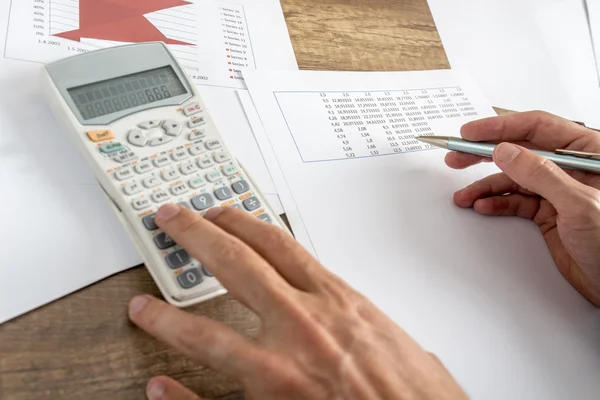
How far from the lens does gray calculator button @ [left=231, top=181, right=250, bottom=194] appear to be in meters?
0.38

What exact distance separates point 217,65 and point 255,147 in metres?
0.10

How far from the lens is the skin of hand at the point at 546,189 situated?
44 centimetres

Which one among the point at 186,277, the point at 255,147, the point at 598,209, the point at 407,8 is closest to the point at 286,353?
the point at 186,277

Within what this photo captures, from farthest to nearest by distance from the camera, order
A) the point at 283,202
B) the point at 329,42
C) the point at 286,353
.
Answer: the point at 329,42
the point at 283,202
the point at 286,353

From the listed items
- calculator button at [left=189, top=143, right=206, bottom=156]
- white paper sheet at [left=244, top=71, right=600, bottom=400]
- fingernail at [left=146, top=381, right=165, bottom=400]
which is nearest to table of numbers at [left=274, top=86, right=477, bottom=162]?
white paper sheet at [left=244, top=71, right=600, bottom=400]

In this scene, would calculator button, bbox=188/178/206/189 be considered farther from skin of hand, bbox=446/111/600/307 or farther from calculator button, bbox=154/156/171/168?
skin of hand, bbox=446/111/600/307

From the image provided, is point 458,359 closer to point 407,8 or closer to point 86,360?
point 86,360

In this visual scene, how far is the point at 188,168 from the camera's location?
0.38 meters

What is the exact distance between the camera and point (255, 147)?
447 millimetres

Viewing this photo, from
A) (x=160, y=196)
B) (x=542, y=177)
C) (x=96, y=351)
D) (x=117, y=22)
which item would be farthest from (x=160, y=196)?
(x=542, y=177)

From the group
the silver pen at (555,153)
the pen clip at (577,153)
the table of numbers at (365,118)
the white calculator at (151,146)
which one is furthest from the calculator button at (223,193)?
the pen clip at (577,153)

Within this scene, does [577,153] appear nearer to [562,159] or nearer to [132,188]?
[562,159]

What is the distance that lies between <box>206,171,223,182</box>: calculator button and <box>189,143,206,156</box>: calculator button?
0.07ft

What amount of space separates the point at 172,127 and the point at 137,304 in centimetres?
14
